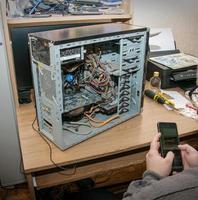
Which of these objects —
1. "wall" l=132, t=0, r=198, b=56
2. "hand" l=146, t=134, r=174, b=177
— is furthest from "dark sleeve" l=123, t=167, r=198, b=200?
"wall" l=132, t=0, r=198, b=56

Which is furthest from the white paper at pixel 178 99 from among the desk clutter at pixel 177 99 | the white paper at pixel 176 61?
the white paper at pixel 176 61

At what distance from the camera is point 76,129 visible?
1211mm

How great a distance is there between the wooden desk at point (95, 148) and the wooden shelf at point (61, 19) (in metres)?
0.46

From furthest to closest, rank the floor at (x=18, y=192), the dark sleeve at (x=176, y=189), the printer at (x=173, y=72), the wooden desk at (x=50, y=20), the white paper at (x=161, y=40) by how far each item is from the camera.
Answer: the white paper at (x=161, y=40), the floor at (x=18, y=192), the printer at (x=173, y=72), the wooden desk at (x=50, y=20), the dark sleeve at (x=176, y=189)

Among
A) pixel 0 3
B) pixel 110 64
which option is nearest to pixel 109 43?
pixel 110 64

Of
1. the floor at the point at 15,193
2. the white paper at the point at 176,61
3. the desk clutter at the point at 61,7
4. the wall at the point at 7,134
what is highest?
the desk clutter at the point at 61,7

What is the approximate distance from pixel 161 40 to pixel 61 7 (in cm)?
82

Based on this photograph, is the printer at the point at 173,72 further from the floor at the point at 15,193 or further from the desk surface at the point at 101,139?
the floor at the point at 15,193

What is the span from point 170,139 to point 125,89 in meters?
0.36

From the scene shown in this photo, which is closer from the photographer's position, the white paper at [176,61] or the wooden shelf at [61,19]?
the wooden shelf at [61,19]

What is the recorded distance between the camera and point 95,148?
1.10 metres

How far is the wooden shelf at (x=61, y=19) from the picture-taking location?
136 cm

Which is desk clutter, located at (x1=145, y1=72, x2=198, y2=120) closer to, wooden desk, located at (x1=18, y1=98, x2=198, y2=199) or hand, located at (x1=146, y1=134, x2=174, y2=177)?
wooden desk, located at (x1=18, y1=98, x2=198, y2=199)

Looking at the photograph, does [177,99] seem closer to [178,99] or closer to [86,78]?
[178,99]
